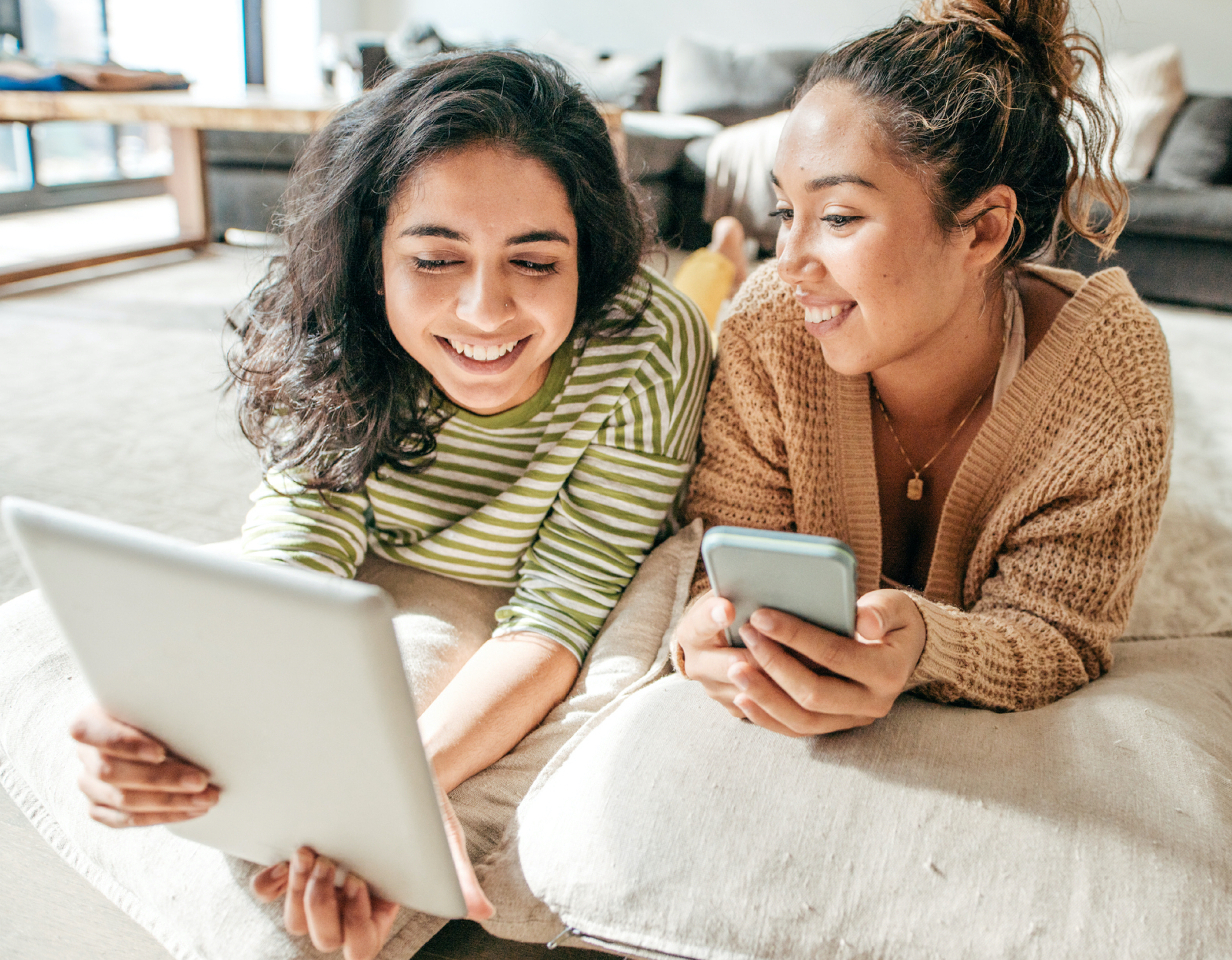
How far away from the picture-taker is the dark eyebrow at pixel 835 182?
0.93m

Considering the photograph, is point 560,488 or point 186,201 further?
point 186,201

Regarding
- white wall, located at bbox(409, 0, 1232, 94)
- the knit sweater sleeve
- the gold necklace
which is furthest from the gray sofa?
the knit sweater sleeve

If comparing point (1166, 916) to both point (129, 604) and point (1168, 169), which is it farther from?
point (1168, 169)

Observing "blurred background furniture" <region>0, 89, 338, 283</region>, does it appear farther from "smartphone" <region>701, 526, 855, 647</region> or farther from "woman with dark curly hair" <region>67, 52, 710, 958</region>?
"smartphone" <region>701, 526, 855, 647</region>

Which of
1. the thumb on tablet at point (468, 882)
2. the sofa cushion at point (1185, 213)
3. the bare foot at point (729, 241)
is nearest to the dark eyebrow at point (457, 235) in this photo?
the thumb on tablet at point (468, 882)

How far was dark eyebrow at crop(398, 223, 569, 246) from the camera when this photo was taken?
36.6 inches

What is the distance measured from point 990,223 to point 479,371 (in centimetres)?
55

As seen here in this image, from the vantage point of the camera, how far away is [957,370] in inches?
44.3

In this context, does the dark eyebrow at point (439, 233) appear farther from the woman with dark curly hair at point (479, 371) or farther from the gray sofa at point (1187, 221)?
the gray sofa at point (1187, 221)

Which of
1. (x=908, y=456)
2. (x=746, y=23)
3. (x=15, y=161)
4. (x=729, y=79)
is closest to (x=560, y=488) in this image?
(x=908, y=456)

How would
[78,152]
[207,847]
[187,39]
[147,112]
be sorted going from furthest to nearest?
1. [187,39]
2. [78,152]
3. [147,112]
4. [207,847]

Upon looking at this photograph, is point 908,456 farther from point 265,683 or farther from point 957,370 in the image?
point 265,683

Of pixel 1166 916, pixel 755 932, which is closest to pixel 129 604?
pixel 755 932

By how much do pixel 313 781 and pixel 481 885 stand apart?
243mm
